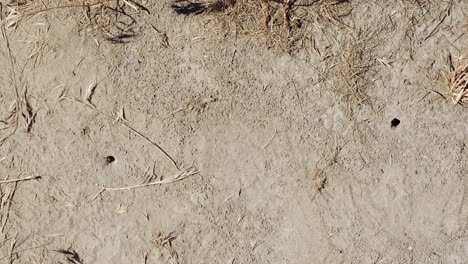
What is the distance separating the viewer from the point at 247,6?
3625mm

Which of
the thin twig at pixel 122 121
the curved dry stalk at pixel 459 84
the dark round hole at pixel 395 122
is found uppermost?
the curved dry stalk at pixel 459 84

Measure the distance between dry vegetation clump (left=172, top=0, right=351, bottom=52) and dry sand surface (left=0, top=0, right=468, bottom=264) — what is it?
12 mm

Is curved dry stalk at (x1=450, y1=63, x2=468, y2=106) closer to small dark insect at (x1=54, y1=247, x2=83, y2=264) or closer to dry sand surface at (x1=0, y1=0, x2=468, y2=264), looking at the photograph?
dry sand surface at (x1=0, y1=0, x2=468, y2=264)

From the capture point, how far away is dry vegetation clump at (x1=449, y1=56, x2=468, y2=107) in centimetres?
358

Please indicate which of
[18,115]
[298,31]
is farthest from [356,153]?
[18,115]

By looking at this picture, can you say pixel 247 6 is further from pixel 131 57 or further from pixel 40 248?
pixel 40 248

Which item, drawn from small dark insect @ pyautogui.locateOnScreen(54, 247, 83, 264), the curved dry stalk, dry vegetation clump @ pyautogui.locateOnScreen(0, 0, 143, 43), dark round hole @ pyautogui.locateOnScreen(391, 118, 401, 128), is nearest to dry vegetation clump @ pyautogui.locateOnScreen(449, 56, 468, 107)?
the curved dry stalk

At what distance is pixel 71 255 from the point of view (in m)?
3.68

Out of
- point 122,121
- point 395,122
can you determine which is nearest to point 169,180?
point 122,121

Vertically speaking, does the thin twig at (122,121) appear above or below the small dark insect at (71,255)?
above

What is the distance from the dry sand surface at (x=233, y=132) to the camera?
3.64 meters

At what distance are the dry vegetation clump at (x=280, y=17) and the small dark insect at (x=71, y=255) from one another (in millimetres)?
1457

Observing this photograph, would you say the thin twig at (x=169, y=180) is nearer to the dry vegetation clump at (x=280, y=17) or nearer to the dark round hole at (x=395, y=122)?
the dry vegetation clump at (x=280, y=17)

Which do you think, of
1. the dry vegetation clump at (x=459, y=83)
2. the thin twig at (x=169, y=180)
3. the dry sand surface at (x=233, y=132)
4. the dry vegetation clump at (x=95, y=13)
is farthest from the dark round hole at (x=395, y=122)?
the dry vegetation clump at (x=95, y=13)
